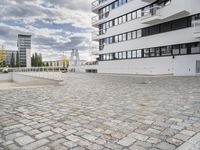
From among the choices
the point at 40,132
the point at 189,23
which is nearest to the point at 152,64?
the point at 189,23

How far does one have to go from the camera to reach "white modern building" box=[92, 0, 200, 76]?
17.5 meters

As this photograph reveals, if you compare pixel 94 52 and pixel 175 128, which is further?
pixel 94 52

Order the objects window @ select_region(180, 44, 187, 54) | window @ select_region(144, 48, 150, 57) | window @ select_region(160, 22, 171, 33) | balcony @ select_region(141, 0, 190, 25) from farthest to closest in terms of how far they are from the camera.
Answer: window @ select_region(144, 48, 150, 57) → window @ select_region(160, 22, 171, 33) → window @ select_region(180, 44, 187, 54) → balcony @ select_region(141, 0, 190, 25)

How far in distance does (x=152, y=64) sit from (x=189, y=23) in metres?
6.09

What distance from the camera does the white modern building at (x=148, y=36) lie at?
1745cm

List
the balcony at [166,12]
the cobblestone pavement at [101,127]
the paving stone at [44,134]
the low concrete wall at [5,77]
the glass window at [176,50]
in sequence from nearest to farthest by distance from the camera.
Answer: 1. the cobblestone pavement at [101,127]
2. the paving stone at [44,134]
3. the balcony at [166,12]
4. the glass window at [176,50]
5. the low concrete wall at [5,77]

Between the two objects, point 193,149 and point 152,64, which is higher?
point 152,64

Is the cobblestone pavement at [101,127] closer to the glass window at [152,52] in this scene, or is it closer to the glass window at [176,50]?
the glass window at [176,50]

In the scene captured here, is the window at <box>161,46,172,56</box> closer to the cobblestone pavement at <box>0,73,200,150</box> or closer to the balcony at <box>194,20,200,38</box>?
the balcony at <box>194,20,200,38</box>

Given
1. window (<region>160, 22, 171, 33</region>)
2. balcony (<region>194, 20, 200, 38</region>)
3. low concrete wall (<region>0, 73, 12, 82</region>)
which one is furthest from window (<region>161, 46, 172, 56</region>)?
low concrete wall (<region>0, 73, 12, 82</region>)

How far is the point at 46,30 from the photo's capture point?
3891 cm

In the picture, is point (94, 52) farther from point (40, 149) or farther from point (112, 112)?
point (40, 149)

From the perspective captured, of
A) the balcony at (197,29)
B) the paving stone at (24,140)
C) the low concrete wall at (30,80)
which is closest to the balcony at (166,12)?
the balcony at (197,29)

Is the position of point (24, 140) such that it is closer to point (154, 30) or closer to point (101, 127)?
point (101, 127)
